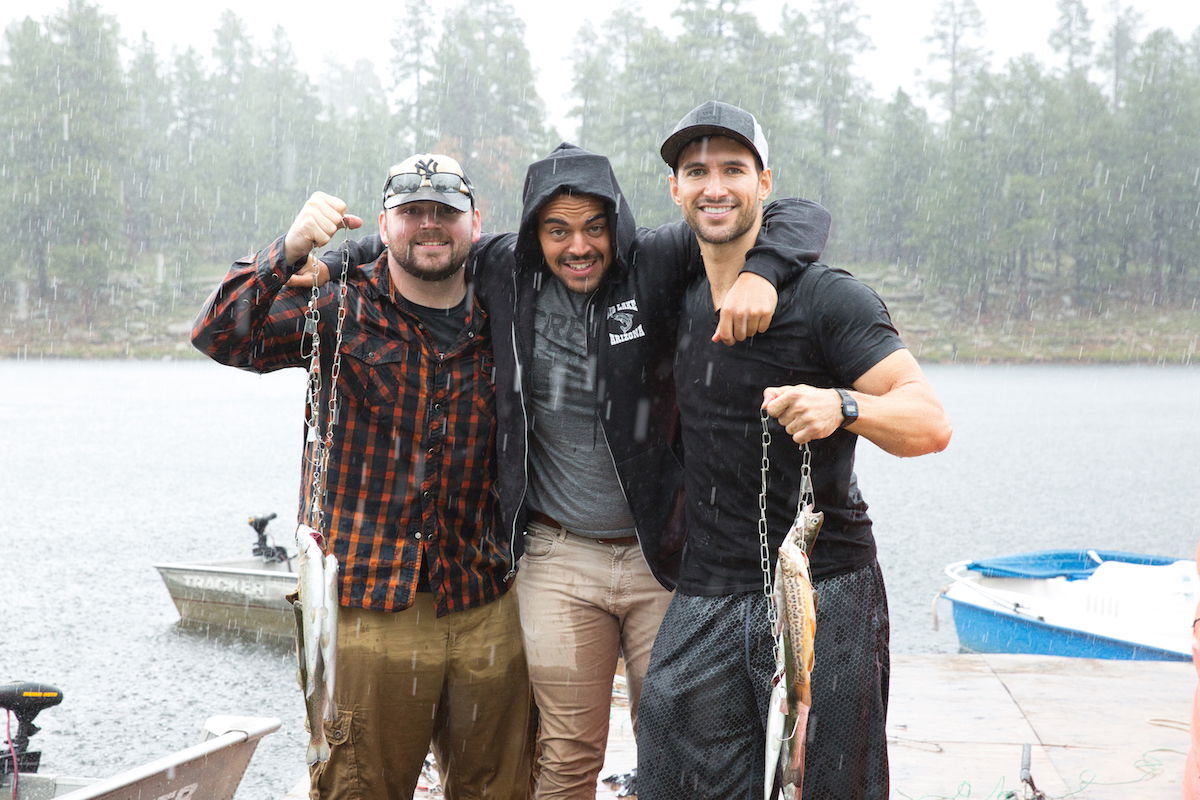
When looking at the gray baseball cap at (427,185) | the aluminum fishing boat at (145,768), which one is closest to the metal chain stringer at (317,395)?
the gray baseball cap at (427,185)

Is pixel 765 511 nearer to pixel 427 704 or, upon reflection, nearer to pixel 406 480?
pixel 406 480

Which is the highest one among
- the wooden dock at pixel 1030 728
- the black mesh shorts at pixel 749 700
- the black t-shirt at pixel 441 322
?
the black t-shirt at pixel 441 322

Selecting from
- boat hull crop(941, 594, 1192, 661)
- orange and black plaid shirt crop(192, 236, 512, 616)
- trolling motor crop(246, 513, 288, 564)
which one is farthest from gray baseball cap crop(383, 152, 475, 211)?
trolling motor crop(246, 513, 288, 564)

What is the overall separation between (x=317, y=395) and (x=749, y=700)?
5.09 feet

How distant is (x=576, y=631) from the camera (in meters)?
3.59

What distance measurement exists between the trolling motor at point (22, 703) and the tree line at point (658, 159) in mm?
44773

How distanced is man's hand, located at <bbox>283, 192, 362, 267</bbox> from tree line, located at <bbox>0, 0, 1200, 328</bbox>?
46.0 metres

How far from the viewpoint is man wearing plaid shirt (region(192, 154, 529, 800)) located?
3.51 meters

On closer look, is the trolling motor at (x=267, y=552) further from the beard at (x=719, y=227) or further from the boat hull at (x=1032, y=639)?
the beard at (x=719, y=227)

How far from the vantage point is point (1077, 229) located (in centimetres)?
5347

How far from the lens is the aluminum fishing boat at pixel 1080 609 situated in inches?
397

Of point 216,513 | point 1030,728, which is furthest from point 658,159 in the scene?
point 1030,728

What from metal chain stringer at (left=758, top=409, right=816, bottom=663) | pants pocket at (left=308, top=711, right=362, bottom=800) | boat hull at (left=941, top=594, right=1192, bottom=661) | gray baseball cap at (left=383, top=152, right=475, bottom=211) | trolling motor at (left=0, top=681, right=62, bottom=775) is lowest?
boat hull at (left=941, top=594, right=1192, bottom=661)

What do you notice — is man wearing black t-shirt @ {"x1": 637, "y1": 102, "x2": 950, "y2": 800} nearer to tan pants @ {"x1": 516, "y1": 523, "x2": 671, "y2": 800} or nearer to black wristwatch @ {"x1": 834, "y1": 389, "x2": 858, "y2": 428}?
black wristwatch @ {"x1": 834, "y1": 389, "x2": 858, "y2": 428}
